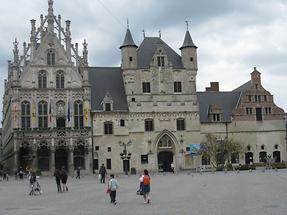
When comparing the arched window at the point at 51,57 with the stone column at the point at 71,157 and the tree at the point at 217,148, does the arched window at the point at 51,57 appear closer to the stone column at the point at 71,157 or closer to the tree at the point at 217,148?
the stone column at the point at 71,157

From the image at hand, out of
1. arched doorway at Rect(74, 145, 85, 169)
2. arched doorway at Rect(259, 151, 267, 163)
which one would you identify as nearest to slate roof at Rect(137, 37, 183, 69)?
arched doorway at Rect(74, 145, 85, 169)

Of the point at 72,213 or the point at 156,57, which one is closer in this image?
the point at 72,213

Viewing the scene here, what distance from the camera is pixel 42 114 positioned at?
246 ft

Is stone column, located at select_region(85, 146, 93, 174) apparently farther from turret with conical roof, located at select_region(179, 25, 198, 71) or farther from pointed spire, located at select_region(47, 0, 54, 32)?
turret with conical roof, located at select_region(179, 25, 198, 71)

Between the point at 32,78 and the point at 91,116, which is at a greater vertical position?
the point at 32,78

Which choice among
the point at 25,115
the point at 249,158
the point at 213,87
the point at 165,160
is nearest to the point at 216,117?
the point at 249,158

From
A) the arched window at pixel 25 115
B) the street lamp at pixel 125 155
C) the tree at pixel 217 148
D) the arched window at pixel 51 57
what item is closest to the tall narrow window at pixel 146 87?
the street lamp at pixel 125 155

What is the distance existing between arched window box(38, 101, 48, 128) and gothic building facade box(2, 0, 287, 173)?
14 cm

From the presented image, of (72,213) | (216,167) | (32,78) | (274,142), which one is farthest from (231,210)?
(274,142)

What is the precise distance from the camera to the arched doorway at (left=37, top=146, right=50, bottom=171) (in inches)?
2911

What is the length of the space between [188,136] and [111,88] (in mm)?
13691

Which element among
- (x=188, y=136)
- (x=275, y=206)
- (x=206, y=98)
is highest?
(x=206, y=98)

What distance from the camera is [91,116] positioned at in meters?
76.4

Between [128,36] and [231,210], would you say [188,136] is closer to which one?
[128,36]
